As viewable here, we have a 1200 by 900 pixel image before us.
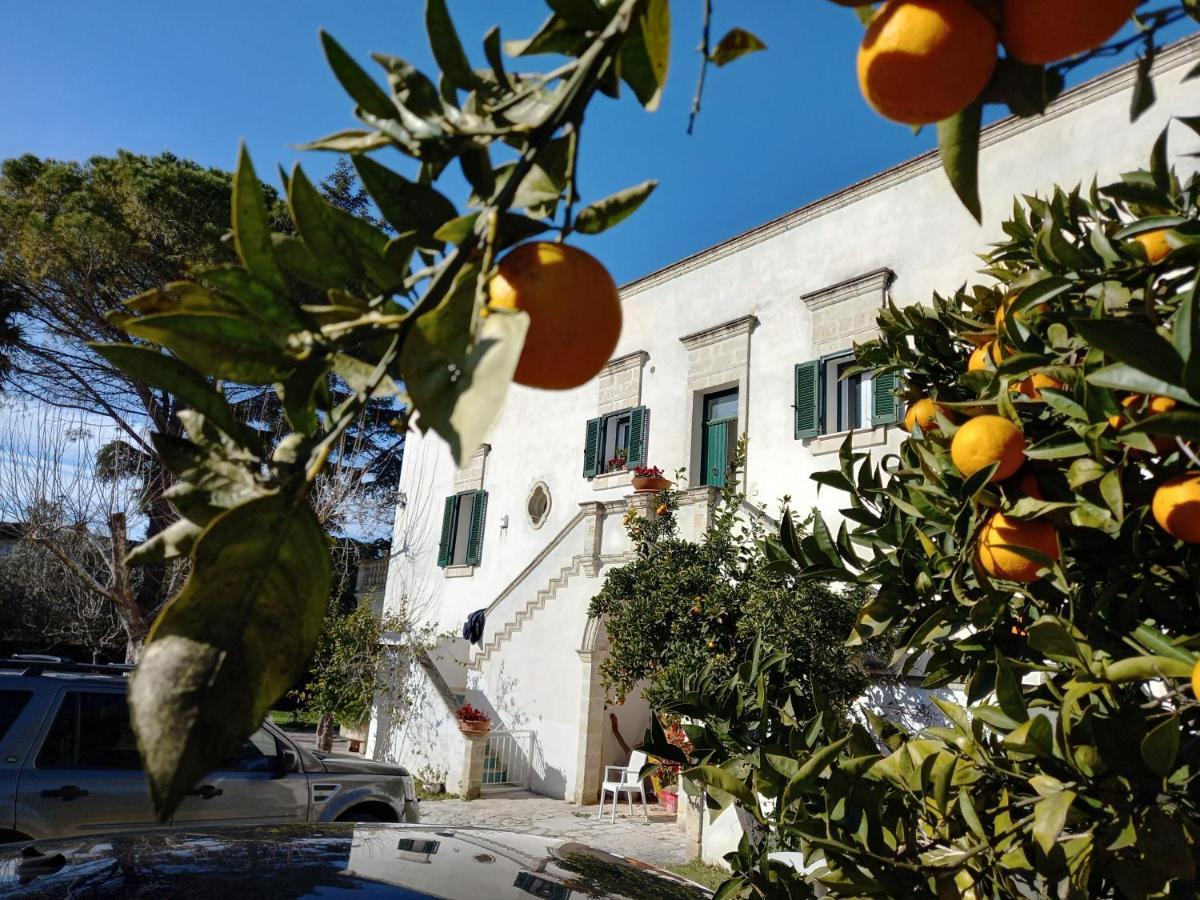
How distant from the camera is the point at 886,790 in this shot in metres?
1.48

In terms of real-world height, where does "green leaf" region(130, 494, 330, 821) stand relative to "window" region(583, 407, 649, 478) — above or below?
below

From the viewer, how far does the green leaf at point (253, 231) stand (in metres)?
0.51

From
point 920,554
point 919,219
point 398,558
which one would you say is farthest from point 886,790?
point 398,558

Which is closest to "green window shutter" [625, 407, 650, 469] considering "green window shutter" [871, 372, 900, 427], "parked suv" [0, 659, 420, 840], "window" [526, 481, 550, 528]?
"window" [526, 481, 550, 528]

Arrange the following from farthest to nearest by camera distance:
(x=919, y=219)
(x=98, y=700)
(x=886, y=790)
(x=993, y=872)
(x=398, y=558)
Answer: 1. (x=398, y=558)
2. (x=919, y=219)
3. (x=98, y=700)
4. (x=886, y=790)
5. (x=993, y=872)

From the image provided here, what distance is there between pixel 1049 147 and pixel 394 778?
30.5 feet

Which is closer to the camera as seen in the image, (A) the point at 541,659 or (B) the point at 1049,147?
(B) the point at 1049,147

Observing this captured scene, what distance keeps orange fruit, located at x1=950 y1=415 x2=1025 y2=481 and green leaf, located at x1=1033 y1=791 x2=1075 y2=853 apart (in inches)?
20.3

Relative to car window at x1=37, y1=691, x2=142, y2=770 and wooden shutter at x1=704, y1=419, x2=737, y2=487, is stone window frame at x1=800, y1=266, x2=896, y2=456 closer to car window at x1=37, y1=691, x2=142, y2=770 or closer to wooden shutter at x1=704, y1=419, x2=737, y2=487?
wooden shutter at x1=704, y1=419, x2=737, y2=487

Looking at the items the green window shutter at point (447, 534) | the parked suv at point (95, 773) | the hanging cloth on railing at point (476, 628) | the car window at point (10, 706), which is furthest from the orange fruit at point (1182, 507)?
the green window shutter at point (447, 534)

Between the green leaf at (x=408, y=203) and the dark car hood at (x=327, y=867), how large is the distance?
8.66ft

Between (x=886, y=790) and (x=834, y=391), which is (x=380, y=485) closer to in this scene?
(x=834, y=391)

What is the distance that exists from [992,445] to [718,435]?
1051 cm

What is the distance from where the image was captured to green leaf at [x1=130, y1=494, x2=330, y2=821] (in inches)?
15.5
